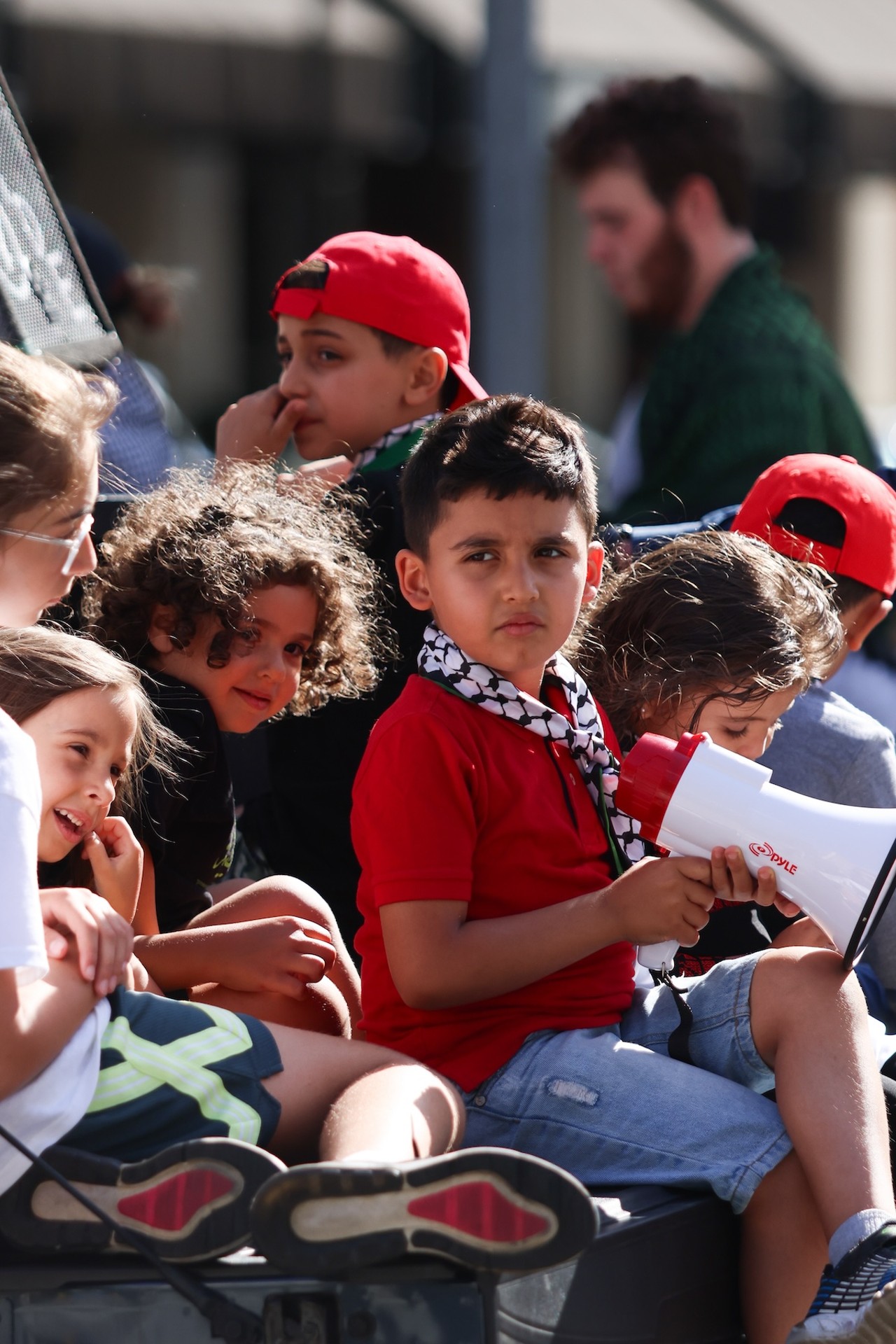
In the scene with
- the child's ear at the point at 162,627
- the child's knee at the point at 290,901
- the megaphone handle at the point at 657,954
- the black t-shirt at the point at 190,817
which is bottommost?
the child's knee at the point at 290,901

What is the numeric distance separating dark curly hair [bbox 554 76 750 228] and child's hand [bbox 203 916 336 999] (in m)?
2.53

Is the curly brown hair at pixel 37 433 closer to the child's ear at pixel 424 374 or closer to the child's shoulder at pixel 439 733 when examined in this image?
the child's shoulder at pixel 439 733

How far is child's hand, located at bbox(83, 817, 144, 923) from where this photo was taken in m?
2.39

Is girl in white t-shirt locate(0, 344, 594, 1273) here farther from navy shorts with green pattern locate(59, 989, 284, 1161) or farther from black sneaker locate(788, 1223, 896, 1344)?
black sneaker locate(788, 1223, 896, 1344)

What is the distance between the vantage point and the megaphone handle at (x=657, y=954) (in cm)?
242

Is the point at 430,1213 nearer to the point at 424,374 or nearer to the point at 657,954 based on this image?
the point at 657,954

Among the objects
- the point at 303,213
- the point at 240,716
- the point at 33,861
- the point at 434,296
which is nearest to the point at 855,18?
the point at 303,213

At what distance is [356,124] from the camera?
1025 centimetres

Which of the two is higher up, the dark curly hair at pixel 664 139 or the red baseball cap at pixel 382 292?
the dark curly hair at pixel 664 139

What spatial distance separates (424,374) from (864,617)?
0.97m

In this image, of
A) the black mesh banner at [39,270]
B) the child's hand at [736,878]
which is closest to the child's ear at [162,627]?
the black mesh banner at [39,270]

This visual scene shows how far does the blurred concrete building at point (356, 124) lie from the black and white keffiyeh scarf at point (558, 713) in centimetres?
554

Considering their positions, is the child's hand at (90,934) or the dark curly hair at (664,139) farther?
the dark curly hair at (664,139)

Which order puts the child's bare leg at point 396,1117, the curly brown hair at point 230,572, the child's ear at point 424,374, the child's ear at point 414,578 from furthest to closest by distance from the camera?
the child's ear at point 424,374 → the curly brown hair at point 230,572 → the child's ear at point 414,578 → the child's bare leg at point 396,1117
